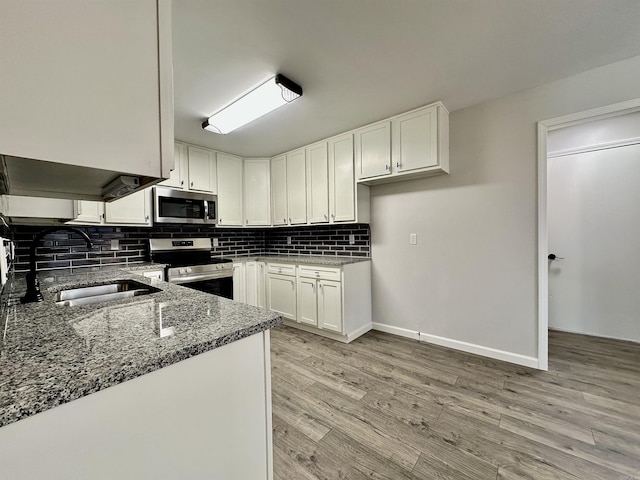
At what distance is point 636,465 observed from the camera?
1.32m

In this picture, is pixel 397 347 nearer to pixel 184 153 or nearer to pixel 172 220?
pixel 172 220

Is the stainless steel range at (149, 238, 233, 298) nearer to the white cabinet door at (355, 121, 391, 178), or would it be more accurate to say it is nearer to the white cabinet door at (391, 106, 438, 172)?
the white cabinet door at (355, 121, 391, 178)

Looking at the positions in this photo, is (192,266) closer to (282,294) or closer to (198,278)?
(198,278)

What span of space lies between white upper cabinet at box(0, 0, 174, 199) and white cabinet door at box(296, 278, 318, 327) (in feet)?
8.56

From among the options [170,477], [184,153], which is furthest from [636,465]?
[184,153]

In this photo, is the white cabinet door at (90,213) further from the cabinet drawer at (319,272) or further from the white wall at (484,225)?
the white wall at (484,225)

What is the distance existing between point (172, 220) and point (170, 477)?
280cm

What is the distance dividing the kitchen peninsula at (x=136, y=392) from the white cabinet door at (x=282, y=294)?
7.50 feet

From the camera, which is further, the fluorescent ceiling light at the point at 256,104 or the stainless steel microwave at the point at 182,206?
the stainless steel microwave at the point at 182,206

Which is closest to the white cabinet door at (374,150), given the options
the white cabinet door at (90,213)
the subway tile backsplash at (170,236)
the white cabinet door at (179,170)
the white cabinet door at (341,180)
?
the white cabinet door at (341,180)

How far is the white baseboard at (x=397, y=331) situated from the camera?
115 inches

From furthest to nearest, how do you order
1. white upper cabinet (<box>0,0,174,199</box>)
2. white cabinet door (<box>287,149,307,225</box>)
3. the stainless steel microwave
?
white cabinet door (<box>287,149,307,225</box>)
the stainless steel microwave
white upper cabinet (<box>0,0,174,199</box>)

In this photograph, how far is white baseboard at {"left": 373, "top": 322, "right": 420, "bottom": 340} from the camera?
2.93 metres

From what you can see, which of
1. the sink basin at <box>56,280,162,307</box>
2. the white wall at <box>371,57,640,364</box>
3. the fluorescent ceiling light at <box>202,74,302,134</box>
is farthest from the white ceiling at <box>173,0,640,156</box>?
the sink basin at <box>56,280,162,307</box>
